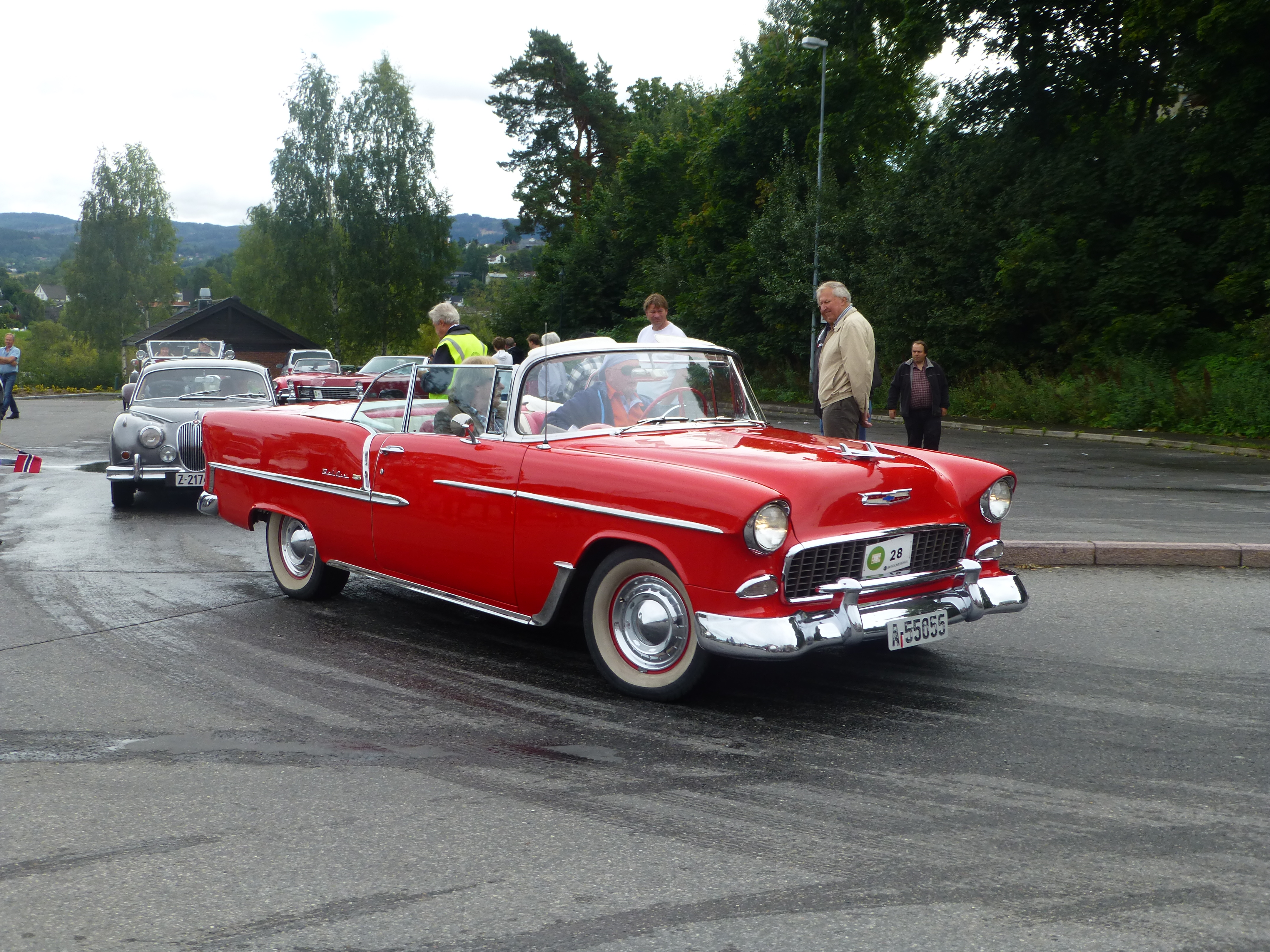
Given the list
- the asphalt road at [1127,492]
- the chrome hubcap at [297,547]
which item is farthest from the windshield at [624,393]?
the asphalt road at [1127,492]

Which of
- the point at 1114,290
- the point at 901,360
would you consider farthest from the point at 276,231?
the point at 1114,290

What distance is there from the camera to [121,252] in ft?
240

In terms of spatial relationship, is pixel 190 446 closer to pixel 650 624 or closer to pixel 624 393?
pixel 624 393

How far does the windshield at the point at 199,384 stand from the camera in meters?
13.1

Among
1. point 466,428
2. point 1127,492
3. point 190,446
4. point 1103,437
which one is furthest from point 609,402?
point 1103,437

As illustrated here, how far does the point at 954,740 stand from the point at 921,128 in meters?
33.1

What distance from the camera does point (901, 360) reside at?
31.3m

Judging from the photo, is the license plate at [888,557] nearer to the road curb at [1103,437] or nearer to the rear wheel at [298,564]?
the rear wheel at [298,564]

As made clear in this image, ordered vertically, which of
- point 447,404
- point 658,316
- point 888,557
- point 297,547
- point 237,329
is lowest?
A: point 297,547

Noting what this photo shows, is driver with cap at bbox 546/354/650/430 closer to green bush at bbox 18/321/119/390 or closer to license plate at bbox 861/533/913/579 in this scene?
license plate at bbox 861/533/913/579

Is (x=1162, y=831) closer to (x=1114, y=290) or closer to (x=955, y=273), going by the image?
(x=1114, y=290)

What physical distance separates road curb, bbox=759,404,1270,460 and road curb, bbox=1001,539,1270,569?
8.40 meters

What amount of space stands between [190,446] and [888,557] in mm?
9071

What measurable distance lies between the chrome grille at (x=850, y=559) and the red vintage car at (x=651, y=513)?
0.01 metres
